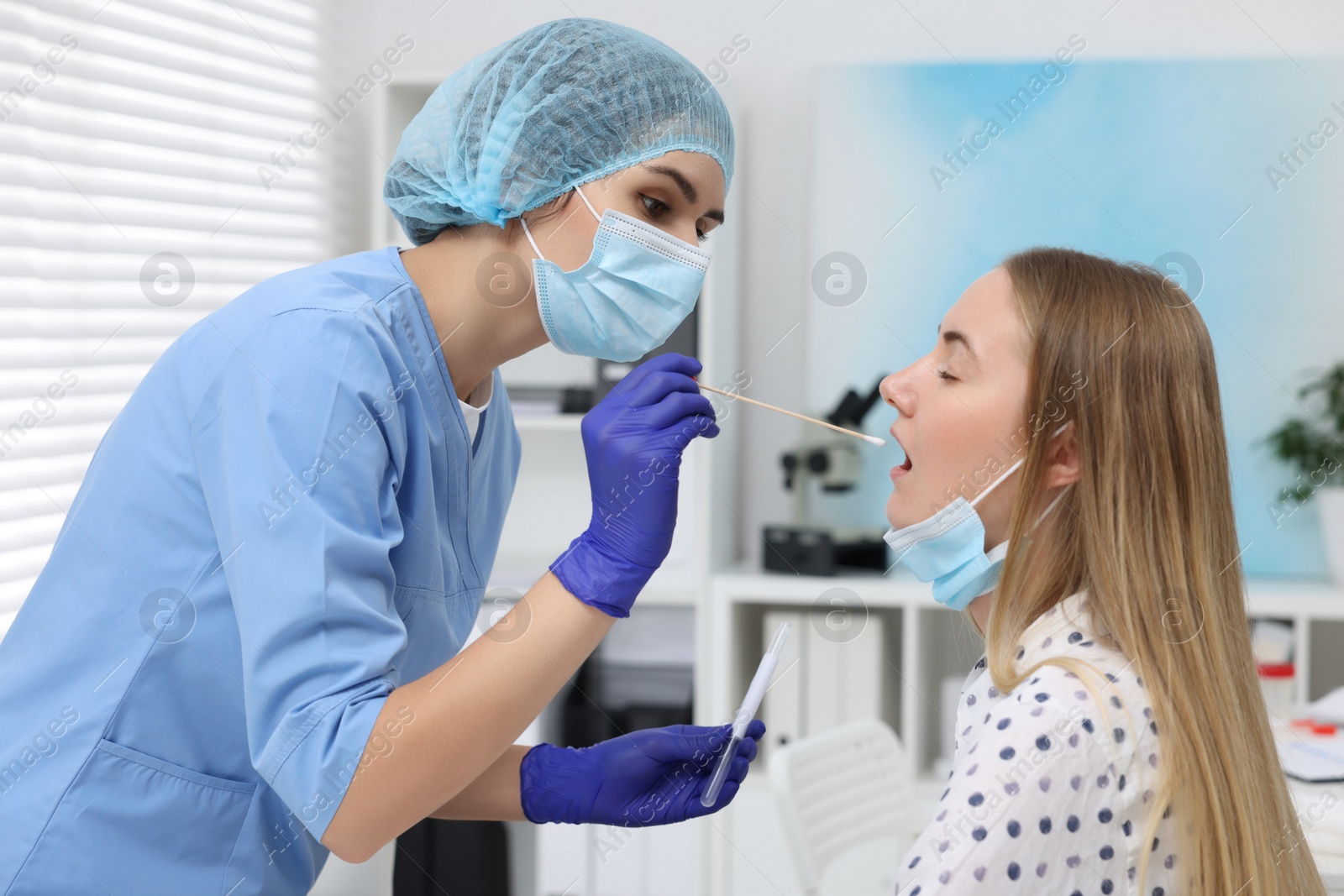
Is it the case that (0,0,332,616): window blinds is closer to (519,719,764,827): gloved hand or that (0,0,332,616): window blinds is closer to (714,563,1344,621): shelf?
(519,719,764,827): gloved hand

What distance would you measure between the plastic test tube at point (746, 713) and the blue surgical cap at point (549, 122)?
521mm

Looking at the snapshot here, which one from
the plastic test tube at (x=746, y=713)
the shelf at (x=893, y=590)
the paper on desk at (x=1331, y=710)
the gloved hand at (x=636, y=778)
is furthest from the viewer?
the shelf at (x=893, y=590)

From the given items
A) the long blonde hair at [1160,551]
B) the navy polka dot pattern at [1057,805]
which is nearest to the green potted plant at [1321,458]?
the long blonde hair at [1160,551]

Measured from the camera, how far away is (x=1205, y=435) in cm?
108

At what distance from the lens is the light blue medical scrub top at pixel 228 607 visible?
91 cm

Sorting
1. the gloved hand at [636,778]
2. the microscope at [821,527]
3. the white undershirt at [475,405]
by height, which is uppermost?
the white undershirt at [475,405]

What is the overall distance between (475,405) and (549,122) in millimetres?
338

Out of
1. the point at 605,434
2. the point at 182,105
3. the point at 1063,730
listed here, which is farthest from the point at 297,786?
the point at 182,105

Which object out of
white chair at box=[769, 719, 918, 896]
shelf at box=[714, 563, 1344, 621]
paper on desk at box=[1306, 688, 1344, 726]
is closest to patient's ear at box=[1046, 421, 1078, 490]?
white chair at box=[769, 719, 918, 896]

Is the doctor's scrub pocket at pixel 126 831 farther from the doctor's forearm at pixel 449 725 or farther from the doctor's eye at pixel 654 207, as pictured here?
the doctor's eye at pixel 654 207

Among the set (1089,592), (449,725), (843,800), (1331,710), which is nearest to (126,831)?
(449,725)

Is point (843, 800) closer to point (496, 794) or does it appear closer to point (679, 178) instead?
point (496, 794)

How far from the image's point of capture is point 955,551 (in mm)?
1203

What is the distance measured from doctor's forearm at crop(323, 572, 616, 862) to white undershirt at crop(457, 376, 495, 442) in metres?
0.36
